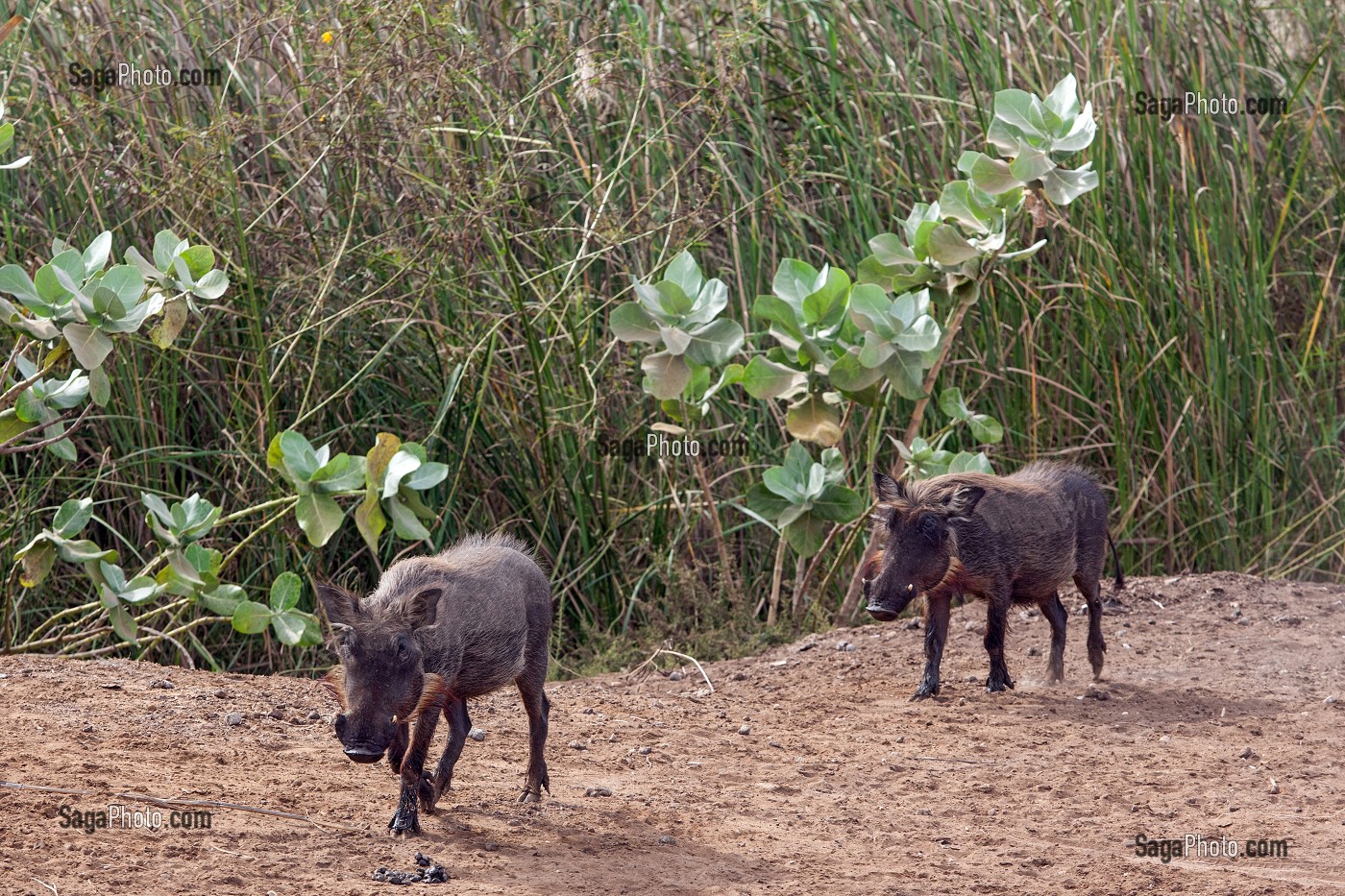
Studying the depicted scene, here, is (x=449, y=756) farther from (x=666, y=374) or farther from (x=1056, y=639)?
(x=1056, y=639)

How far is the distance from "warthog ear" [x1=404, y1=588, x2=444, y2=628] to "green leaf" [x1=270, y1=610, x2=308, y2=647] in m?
1.25

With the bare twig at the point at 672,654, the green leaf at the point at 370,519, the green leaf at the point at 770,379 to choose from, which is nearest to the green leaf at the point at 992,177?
the green leaf at the point at 770,379

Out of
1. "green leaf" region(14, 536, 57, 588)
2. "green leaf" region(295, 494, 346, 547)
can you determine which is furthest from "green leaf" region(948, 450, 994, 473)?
"green leaf" region(14, 536, 57, 588)

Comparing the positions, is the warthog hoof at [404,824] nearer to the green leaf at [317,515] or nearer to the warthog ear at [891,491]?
the green leaf at [317,515]

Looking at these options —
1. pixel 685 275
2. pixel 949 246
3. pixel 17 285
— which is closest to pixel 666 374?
pixel 685 275

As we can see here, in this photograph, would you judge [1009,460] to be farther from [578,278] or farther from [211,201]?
[211,201]

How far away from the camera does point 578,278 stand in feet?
20.6

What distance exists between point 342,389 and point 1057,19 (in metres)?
3.67

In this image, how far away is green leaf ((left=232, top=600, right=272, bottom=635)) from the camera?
4500 millimetres

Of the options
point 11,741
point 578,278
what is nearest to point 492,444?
point 578,278

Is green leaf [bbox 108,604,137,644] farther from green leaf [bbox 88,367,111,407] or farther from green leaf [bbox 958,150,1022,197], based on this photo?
green leaf [bbox 958,150,1022,197]

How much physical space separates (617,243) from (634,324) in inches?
28.0

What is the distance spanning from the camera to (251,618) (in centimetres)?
450

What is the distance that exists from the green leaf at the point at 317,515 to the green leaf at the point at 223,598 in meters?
0.48
